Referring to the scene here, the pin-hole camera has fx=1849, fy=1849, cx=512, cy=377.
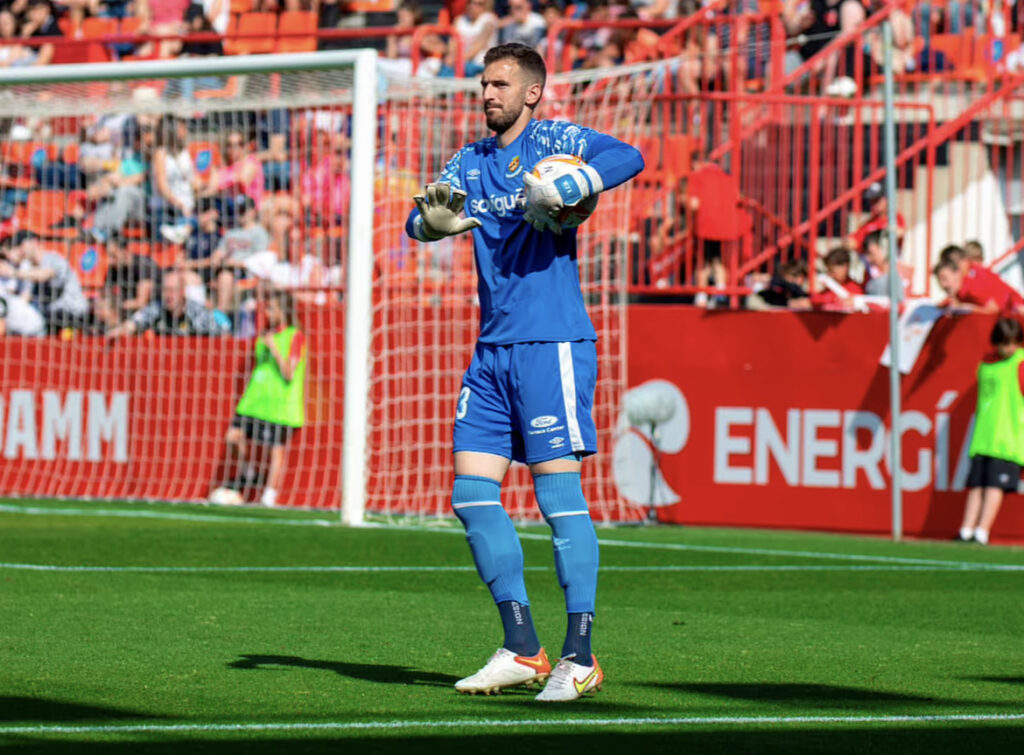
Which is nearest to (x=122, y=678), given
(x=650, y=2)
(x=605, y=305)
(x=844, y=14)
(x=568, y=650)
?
(x=568, y=650)

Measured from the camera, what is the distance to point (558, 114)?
15117mm

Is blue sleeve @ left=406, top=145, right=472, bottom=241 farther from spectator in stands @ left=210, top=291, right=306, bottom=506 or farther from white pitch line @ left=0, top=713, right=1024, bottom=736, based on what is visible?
spectator in stands @ left=210, top=291, right=306, bottom=506

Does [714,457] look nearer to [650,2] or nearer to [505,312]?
[650,2]

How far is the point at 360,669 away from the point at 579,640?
3.30 ft

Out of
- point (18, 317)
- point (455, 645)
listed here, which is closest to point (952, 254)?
point (455, 645)

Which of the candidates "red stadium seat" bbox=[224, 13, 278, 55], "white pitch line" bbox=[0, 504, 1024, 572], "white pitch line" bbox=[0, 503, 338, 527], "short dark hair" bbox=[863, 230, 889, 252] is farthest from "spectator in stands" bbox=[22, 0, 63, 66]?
"short dark hair" bbox=[863, 230, 889, 252]

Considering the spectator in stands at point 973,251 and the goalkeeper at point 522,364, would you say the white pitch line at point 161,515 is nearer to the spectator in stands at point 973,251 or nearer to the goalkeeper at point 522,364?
the spectator in stands at point 973,251

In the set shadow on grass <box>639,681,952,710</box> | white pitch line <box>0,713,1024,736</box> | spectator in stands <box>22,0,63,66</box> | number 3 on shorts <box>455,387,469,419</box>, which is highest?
spectator in stands <box>22,0,63,66</box>

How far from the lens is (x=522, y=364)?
20.7ft

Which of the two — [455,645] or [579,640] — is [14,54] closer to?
[455,645]

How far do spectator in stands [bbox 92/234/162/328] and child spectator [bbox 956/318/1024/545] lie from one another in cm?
764

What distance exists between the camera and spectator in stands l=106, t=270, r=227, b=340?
1683cm

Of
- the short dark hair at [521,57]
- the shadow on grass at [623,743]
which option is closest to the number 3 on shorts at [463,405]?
the short dark hair at [521,57]

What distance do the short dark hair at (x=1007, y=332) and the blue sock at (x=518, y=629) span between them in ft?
27.5
